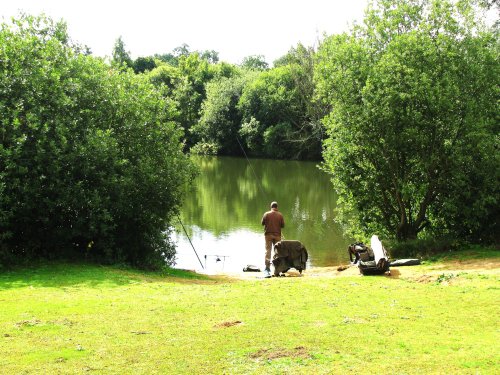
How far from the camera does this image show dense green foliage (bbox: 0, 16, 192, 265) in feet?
51.4

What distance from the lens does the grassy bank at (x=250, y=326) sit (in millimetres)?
7215

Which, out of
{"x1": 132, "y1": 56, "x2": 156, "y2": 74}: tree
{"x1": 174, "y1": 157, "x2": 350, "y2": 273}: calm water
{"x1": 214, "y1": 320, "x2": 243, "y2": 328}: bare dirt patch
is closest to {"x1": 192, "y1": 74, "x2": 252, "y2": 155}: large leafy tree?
{"x1": 174, "y1": 157, "x2": 350, "y2": 273}: calm water

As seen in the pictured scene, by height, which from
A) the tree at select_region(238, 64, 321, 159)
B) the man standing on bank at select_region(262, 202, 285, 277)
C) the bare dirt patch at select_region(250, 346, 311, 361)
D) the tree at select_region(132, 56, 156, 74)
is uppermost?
the tree at select_region(132, 56, 156, 74)

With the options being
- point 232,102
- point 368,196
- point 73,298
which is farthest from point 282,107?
point 73,298

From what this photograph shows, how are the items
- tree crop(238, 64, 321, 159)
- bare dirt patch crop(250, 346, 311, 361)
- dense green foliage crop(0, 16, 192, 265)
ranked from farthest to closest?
tree crop(238, 64, 321, 159) → dense green foliage crop(0, 16, 192, 265) → bare dirt patch crop(250, 346, 311, 361)

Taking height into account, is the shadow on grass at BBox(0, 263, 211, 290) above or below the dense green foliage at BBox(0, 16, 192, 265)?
below

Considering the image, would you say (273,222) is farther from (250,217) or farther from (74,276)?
(250,217)

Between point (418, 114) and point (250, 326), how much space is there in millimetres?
12383

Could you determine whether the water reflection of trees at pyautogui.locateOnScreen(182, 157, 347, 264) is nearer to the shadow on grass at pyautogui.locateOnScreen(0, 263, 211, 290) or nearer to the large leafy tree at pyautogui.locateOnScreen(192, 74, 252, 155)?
the shadow on grass at pyautogui.locateOnScreen(0, 263, 211, 290)

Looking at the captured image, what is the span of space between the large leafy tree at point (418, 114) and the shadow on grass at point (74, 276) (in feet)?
27.5

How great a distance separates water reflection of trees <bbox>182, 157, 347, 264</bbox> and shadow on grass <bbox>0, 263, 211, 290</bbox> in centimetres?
627

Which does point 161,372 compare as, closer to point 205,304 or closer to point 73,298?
point 205,304

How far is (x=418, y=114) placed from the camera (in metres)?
18.7

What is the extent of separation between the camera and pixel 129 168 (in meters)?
17.8
